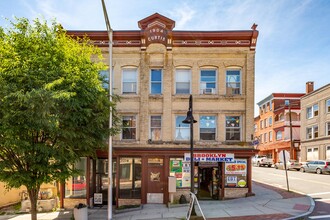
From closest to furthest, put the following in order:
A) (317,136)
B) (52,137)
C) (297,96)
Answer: (52,137) < (317,136) < (297,96)

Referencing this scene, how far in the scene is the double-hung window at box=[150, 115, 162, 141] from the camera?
16500 mm

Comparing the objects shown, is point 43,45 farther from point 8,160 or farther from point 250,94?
point 250,94

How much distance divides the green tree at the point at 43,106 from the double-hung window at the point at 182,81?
605 centimetres

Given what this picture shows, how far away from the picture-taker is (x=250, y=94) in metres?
16.3

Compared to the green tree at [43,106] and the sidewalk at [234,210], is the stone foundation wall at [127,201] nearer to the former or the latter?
the sidewalk at [234,210]

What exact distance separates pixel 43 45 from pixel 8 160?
4.93 metres

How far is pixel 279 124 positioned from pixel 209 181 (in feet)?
118

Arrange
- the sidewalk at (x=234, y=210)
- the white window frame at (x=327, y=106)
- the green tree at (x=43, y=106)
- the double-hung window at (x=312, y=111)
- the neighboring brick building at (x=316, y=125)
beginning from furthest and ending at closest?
the double-hung window at (x=312, y=111), the neighboring brick building at (x=316, y=125), the white window frame at (x=327, y=106), the sidewalk at (x=234, y=210), the green tree at (x=43, y=106)

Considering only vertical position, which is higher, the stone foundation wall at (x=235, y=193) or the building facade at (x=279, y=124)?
the building facade at (x=279, y=124)

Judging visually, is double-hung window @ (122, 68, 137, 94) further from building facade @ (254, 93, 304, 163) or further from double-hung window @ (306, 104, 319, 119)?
building facade @ (254, 93, 304, 163)

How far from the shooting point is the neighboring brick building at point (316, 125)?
35.3 m

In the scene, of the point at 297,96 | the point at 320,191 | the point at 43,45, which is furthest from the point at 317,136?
the point at 43,45

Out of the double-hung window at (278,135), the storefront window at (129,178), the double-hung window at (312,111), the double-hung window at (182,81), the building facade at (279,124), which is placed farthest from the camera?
the double-hung window at (278,135)

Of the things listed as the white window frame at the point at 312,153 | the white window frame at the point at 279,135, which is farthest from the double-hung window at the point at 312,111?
the white window frame at the point at 279,135
